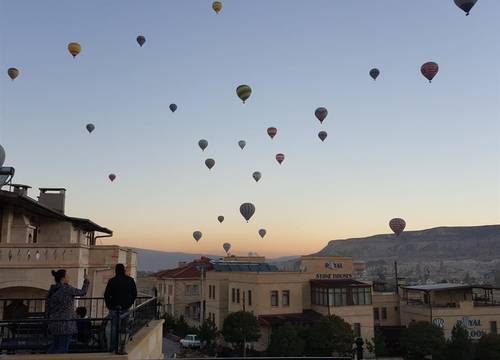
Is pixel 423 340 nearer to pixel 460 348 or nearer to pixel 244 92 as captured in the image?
pixel 460 348

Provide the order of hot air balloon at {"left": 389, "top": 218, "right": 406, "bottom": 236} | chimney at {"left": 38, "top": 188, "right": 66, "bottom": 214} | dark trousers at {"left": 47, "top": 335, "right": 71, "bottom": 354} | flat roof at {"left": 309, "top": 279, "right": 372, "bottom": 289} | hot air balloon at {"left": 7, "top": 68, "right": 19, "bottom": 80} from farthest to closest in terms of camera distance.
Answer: hot air balloon at {"left": 389, "top": 218, "right": 406, "bottom": 236} → flat roof at {"left": 309, "top": 279, "right": 372, "bottom": 289} → hot air balloon at {"left": 7, "top": 68, "right": 19, "bottom": 80} → chimney at {"left": 38, "top": 188, "right": 66, "bottom": 214} → dark trousers at {"left": 47, "top": 335, "right": 71, "bottom": 354}

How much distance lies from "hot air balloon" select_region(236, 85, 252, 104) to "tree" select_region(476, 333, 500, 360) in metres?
31.9

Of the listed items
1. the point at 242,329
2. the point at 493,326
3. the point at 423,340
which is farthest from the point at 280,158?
the point at 493,326

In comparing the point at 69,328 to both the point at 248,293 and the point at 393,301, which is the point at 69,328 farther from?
the point at 393,301

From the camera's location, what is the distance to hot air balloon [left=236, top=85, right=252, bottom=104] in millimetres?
48812

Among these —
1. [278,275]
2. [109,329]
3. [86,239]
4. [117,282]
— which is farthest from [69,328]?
[278,275]

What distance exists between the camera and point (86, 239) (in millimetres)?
32312

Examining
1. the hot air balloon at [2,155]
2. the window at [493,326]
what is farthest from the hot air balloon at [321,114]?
the hot air balloon at [2,155]

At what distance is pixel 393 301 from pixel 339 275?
23.4ft

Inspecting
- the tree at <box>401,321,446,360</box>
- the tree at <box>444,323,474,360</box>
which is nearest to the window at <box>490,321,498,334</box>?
the tree at <box>401,321,446,360</box>

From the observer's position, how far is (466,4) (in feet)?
121

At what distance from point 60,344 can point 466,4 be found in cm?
3867

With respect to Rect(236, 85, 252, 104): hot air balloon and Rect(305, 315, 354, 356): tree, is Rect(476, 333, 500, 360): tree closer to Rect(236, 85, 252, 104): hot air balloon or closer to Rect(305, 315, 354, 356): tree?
Rect(305, 315, 354, 356): tree

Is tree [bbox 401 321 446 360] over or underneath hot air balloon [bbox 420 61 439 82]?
underneath
